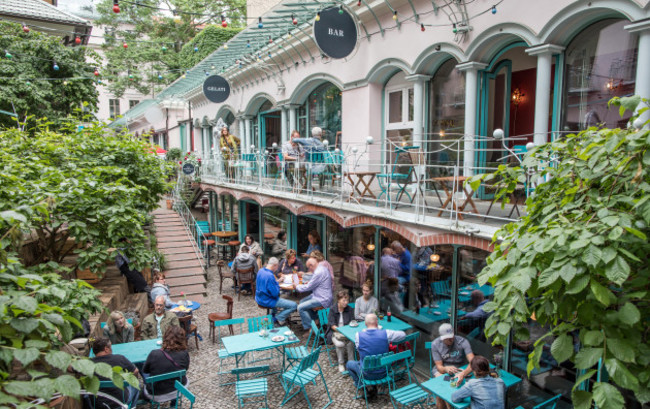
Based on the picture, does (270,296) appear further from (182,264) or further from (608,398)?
(608,398)

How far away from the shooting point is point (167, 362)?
6480 millimetres

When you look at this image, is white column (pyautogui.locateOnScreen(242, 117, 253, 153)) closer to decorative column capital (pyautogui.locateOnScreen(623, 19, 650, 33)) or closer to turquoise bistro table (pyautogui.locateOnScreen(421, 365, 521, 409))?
turquoise bistro table (pyautogui.locateOnScreen(421, 365, 521, 409))

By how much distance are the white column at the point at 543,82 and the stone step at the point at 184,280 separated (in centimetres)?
1111

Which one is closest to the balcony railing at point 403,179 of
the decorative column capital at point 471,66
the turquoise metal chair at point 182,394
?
the decorative column capital at point 471,66

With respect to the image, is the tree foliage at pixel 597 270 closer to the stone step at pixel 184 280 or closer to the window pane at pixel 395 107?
the window pane at pixel 395 107

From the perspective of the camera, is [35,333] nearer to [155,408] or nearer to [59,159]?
[155,408]

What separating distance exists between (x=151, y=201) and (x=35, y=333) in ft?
31.3

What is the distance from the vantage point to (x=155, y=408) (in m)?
7.03

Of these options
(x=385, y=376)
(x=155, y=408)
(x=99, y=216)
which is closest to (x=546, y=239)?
(x=385, y=376)

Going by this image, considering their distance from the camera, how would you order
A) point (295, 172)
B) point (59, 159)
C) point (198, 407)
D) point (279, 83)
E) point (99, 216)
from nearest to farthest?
1. point (198, 407)
2. point (99, 216)
3. point (59, 159)
4. point (295, 172)
5. point (279, 83)

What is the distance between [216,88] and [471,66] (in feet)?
42.4

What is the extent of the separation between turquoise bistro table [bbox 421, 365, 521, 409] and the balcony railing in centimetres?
234

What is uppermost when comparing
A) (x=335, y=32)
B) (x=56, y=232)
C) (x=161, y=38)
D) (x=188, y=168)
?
(x=161, y=38)

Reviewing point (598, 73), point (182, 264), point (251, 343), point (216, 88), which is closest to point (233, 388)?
point (251, 343)
